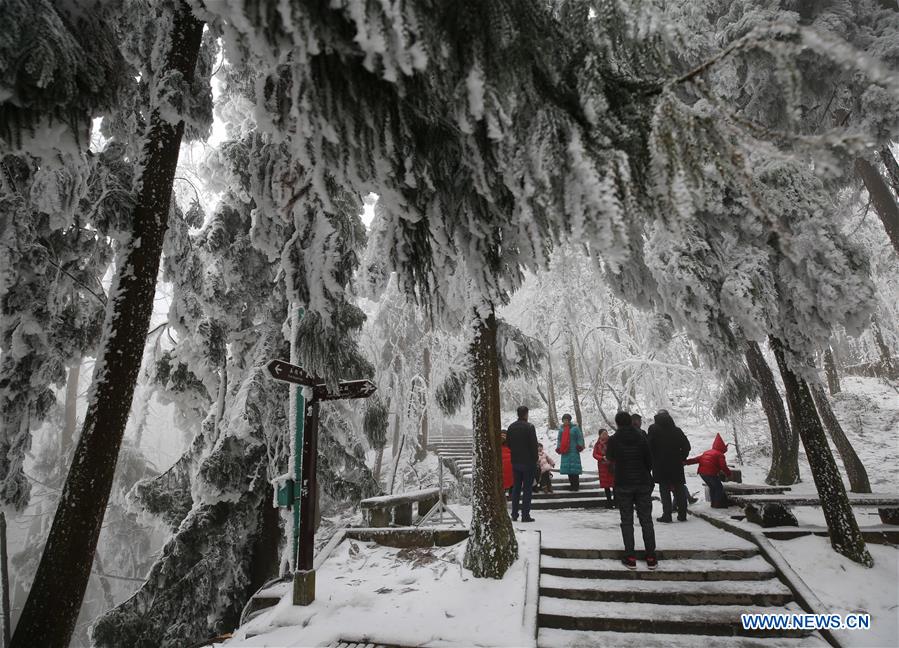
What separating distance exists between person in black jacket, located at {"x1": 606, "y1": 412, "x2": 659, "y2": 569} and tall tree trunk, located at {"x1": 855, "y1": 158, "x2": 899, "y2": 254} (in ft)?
29.4

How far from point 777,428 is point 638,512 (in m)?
7.22

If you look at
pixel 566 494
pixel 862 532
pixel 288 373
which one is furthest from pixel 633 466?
pixel 566 494

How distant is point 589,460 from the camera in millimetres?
17047

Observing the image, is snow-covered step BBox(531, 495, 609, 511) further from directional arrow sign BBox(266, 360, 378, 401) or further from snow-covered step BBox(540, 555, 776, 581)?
directional arrow sign BBox(266, 360, 378, 401)

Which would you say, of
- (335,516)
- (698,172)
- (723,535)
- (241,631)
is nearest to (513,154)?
(698,172)

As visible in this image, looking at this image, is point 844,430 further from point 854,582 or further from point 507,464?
point 507,464

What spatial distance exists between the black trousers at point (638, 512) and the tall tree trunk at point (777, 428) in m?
6.59

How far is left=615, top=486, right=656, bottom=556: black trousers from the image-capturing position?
5594 mm

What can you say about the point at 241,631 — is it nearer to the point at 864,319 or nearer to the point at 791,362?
the point at 791,362

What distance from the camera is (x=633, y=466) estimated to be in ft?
18.9

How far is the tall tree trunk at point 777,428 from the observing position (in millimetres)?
10219

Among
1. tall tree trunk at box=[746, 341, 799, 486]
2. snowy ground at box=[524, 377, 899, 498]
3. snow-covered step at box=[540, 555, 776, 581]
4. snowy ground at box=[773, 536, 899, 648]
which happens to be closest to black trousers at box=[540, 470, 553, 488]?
snowy ground at box=[524, 377, 899, 498]

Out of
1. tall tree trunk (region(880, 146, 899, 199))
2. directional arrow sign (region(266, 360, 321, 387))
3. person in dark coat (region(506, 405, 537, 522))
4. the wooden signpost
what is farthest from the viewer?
tall tree trunk (region(880, 146, 899, 199))

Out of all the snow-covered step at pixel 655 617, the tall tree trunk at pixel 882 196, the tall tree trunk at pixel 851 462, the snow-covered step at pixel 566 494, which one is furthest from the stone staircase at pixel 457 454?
the tall tree trunk at pixel 882 196
